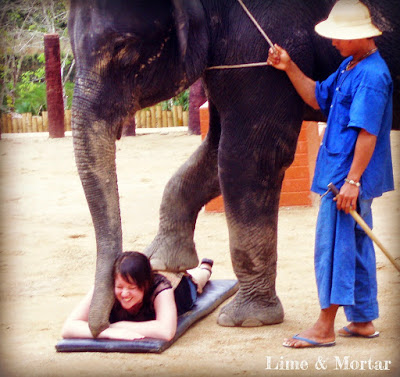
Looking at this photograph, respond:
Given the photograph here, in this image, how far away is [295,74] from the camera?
4.11 metres

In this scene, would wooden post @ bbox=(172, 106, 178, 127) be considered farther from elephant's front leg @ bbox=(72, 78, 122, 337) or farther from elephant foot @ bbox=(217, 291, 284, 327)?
elephant's front leg @ bbox=(72, 78, 122, 337)

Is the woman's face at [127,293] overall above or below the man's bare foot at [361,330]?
above

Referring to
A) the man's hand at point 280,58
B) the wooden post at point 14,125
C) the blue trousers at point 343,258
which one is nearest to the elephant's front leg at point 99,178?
the man's hand at point 280,58

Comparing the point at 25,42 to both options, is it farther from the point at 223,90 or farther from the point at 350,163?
the point at 350,163

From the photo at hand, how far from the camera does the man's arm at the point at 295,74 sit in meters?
4.08

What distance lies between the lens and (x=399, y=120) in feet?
14.9

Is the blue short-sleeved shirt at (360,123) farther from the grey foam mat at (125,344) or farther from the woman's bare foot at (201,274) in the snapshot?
the woman's bare foot at (201,274)

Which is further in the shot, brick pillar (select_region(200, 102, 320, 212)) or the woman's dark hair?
brick pillar (select_region(200, 102, 320, 212))

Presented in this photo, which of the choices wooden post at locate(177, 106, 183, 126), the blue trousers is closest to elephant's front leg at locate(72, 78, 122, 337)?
the blue trousers

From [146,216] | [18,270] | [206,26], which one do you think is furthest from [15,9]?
[206,26]

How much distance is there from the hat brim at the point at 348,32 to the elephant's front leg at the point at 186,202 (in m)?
1.16

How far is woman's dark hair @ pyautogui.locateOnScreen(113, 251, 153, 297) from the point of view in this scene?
13.2ft

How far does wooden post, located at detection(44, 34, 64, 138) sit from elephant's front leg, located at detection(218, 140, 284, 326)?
8997 millimetres

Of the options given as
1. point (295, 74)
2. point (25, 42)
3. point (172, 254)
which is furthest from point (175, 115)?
point (295, 74)
